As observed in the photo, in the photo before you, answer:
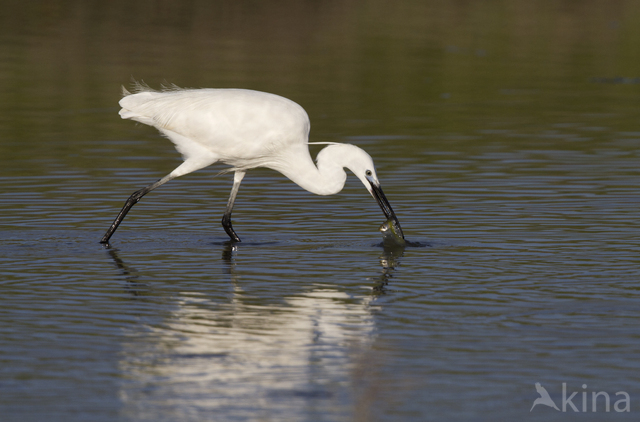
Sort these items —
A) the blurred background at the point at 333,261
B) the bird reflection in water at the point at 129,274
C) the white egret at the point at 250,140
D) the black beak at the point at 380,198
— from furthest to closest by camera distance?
the white egret at the point at 250,140 < the black beak at the point at 380,198 < the bird reflection in water at the point at 129,274 < the blurred background at the point at 333,261

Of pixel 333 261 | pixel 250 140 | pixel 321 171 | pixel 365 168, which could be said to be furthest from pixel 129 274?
pixel 365 168

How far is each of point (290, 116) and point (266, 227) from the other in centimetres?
139

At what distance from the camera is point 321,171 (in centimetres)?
1225

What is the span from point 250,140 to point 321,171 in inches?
30.9

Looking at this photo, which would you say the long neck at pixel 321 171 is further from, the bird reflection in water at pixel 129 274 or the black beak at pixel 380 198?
the bird reflection in water at pixel 129 274

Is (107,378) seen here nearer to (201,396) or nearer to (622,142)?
(201,396)

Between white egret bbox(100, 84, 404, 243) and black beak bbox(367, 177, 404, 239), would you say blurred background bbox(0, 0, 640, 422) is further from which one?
white egret bbox(100, 84, 404, 243)

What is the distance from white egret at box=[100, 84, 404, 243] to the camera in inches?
476

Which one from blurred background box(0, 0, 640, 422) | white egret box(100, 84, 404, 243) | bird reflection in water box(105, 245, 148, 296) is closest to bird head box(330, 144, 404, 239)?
white egret box(100, 84, 404, 243)

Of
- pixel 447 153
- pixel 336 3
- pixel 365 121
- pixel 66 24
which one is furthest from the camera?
pixel 336 3

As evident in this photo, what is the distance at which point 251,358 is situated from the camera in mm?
7664

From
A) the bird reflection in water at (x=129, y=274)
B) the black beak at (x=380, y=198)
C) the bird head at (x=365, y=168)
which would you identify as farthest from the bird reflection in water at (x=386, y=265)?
the bird reflection in water at (x=129, y=274)

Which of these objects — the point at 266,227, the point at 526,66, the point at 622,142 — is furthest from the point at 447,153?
the point at 526,66

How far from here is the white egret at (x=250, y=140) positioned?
39.7 feet
